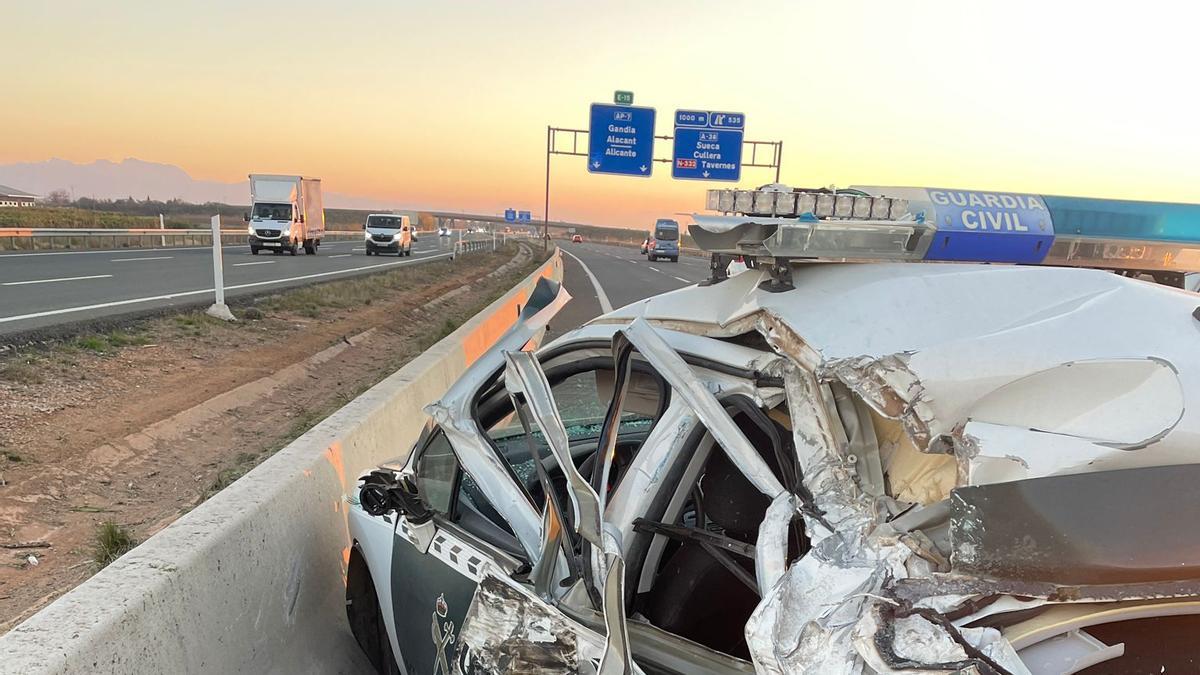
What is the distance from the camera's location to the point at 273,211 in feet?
101

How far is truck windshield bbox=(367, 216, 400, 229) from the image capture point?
3747 cm

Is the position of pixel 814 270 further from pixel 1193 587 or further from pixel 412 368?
pixel 412 368

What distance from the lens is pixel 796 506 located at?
5.13ft

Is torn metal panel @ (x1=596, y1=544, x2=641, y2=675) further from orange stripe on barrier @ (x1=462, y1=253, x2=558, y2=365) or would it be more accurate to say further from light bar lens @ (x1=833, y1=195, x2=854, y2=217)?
orange stripe on barrier @ (x1=462, y1=253, x2=558, y2=365)

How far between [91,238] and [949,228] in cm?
3342

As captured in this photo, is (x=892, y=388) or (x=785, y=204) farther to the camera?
(x=785, y=204)

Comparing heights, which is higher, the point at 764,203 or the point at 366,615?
the point at 764,203

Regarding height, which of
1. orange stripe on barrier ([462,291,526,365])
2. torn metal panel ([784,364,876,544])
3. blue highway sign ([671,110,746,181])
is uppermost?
blue highway sign ([671,110,746,181])

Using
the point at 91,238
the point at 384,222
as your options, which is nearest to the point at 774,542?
the point at 91,238

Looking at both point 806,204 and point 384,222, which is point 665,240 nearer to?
point 384,222

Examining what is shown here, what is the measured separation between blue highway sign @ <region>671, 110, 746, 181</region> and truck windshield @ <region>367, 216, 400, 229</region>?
1799cm

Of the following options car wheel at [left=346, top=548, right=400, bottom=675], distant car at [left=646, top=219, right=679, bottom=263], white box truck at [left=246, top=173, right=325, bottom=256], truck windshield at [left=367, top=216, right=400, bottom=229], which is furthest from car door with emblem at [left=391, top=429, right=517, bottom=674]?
distant car at [left=646, top=219, right=679, bottom=263]

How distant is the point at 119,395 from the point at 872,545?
775 cm

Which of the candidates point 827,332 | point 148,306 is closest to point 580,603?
point 827,332
